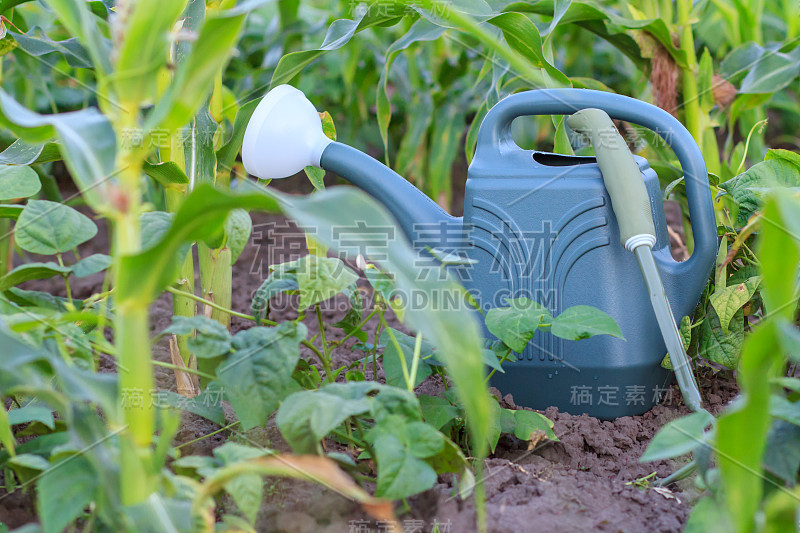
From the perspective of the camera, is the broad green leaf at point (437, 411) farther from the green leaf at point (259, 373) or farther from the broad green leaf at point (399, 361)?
the green leaf at point (259, 373)

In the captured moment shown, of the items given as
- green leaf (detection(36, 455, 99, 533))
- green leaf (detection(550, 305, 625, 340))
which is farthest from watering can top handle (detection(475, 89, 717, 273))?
green leaf (detection(36, 455, 99, 533))

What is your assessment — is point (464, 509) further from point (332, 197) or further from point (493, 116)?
point (493, 116)

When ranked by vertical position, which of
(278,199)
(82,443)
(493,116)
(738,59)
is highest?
(738,59)

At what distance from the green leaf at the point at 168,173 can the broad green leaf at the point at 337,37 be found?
188mm

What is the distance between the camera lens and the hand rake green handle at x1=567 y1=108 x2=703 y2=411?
2.33 feet

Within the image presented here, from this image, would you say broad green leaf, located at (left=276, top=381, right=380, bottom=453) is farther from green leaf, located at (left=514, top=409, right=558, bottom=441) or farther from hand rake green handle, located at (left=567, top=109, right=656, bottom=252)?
hand rake green handle, located at (left=567, top=109, right=656, bottom=252)

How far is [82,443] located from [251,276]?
1116 mm

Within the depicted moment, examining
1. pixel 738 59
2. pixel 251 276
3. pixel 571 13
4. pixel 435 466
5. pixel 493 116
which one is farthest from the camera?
pixel 251 276

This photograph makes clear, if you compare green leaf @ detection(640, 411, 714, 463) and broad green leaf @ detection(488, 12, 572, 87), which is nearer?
green leaf @ detection(640, 411, 714, 463)

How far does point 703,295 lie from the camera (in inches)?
33.5

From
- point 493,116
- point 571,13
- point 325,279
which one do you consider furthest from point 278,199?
point 571,13

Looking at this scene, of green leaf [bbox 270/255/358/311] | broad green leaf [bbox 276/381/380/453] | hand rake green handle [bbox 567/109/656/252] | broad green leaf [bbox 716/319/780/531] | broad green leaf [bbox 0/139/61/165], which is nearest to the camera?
broad green leaf [bbox 716/319/780/531]

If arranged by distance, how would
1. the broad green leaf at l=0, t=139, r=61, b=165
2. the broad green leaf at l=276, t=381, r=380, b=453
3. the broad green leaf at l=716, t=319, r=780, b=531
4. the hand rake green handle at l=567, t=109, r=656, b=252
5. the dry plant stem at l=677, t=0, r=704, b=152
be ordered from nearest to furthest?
the broad green leaf at l=716, t=319, r=780, b=531
the broad green leaf at l=276, t=381, r=380, b=453
the hand rake green handle at l=567, t=109, r=656, b=252
the broad green leaf at l=0, t=139, r=61, b=165
the dry plant stem at l=677, t=0, r=704, b=152

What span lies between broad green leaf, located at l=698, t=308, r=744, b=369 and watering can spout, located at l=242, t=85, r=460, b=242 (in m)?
0.32
